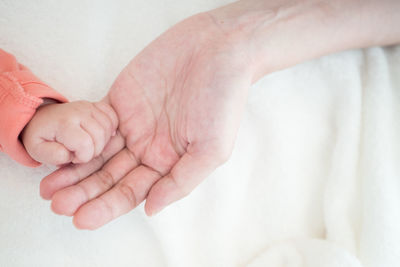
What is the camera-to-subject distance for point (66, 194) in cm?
64

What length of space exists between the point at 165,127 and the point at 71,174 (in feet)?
0.67

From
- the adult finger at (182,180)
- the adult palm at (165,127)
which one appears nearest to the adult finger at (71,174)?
the adult palm at (165,127)

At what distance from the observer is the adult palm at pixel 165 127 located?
0.64 meters

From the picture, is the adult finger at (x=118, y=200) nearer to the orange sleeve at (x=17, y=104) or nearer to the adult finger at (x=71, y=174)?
the adult finger at (x=71, y=174)

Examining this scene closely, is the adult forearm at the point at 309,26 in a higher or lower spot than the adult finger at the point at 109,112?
higher

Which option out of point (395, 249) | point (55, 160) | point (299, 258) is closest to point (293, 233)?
point (299, 258)

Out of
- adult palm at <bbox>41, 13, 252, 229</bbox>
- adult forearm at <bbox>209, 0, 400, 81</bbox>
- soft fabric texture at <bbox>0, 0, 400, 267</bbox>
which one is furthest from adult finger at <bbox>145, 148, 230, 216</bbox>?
adult forearm at <bbox>209, 0, 400, 81</bbox>

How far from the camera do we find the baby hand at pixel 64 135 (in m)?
0.63

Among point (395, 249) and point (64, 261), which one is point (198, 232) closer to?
point (64, 261)

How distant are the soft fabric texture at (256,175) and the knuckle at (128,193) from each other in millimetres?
93

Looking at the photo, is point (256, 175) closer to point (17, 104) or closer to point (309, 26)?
point (309, 26)

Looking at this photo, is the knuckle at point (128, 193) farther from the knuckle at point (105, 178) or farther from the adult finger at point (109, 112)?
the adult finger at point (109, 112)

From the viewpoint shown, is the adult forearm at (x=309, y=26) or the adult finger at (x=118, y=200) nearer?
the adult finger at (x=118, y=200)

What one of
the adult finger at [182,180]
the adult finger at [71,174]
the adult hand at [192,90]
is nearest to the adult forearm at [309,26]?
the adult hand at [192,90]
